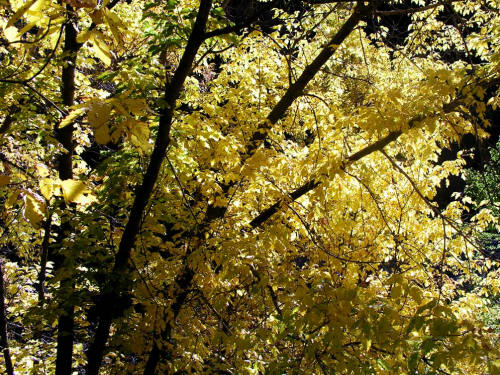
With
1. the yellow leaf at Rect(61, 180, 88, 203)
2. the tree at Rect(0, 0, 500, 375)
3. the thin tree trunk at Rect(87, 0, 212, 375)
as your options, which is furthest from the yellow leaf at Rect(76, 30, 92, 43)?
the thin tree trunk at Rect(87, 0, 212, 375)

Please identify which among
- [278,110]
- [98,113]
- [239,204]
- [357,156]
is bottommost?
[98,113]

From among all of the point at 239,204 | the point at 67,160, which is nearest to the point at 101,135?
the point at 239,204

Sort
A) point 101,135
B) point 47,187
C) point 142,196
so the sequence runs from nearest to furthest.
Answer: point 101,135 → point 47,187 → point 142,196

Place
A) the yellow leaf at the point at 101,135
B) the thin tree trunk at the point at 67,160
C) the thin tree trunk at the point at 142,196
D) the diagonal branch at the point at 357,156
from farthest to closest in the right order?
the thin tree trunk at the point at 67,160 < the diagonal branch at the point at 357,156 < the thin tree trunk at the point at 142,196 < the yellow leaf at the point at 101,135

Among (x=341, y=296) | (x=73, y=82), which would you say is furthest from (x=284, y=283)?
(x=73, y=82)

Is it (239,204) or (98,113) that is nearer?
(98,113)

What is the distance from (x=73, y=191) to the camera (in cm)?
103

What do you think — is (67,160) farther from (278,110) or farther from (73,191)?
(73,191)

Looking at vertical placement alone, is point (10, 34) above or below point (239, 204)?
below

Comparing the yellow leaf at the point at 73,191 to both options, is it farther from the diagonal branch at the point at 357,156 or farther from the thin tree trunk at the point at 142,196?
the diagonal branch at the point at 357,156

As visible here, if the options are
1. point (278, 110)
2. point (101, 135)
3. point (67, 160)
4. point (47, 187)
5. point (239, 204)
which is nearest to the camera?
point (101, 135)

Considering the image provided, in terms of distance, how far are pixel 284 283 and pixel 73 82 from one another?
287 cm

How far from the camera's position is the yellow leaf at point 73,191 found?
1012 mm

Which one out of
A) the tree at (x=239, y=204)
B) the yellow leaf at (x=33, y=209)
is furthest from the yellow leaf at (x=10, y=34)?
the yellow leaf at (x=33, y=209)
